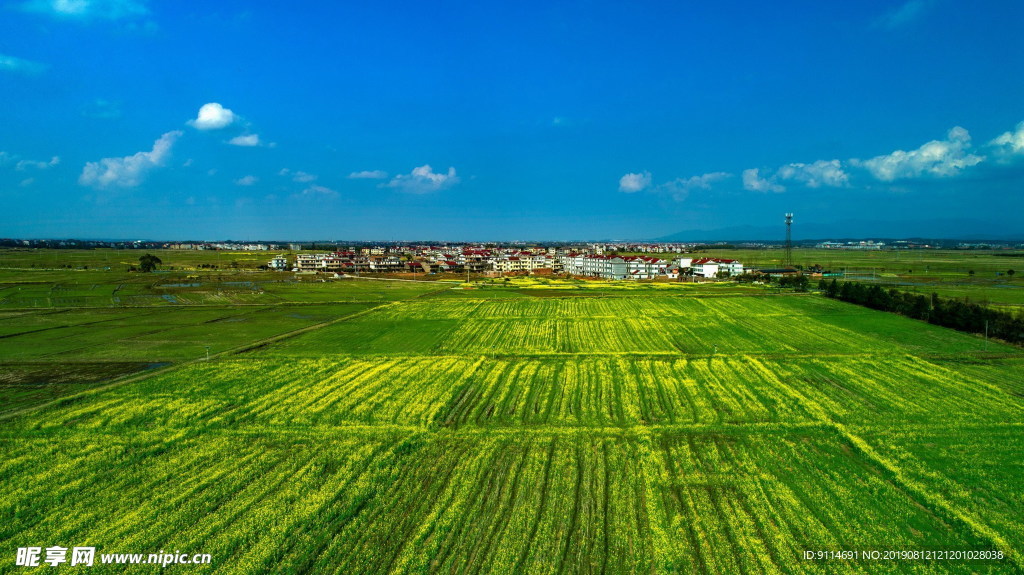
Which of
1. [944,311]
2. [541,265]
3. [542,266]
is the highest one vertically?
[541,265]

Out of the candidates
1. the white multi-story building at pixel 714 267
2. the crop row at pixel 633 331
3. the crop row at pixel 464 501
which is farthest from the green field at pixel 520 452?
the white multi-story building at pixel 714 267

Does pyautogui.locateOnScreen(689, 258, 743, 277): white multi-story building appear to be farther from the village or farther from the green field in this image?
the green field

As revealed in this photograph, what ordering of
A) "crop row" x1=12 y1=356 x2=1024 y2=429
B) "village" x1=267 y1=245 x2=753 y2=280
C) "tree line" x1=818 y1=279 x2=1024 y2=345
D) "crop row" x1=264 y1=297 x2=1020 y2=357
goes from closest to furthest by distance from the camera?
"crop row" x1=12 y1=356 x2=1024 y2=429 < "crop row" x1=264 y1=297 x2=1020 y2=357 < "tree line" x1=818 y1=279 x2=1024 y2=345 < "village" x1=267 y1=245 x2=753 y2=280

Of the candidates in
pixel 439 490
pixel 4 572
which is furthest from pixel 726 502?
pixel 4 572

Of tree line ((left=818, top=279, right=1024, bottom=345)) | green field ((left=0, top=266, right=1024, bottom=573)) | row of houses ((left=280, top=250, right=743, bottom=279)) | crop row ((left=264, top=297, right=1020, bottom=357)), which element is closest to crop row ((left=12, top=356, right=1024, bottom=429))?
green field ((left=0, top=266, right=1024, bottom=573))

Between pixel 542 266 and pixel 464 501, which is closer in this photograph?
pixel 464 501

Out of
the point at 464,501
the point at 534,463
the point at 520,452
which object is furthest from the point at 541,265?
the point at 464,501

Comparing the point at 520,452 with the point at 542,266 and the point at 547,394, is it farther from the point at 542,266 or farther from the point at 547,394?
the point at 542,266
